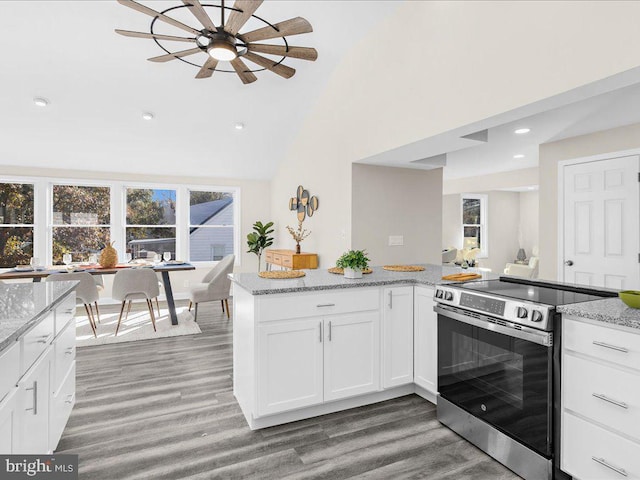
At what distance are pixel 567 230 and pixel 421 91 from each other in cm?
273

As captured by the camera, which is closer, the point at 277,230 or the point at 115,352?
the point at 115,352

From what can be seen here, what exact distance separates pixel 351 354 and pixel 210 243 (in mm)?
5002


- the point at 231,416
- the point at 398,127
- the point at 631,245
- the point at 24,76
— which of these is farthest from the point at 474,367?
the point at 24,76

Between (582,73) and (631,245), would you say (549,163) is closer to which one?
(631,245)

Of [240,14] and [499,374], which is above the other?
Result: [240,14]

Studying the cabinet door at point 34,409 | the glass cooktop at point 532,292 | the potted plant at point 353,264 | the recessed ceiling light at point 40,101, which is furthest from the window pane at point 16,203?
the glass cooktop at point 532,292

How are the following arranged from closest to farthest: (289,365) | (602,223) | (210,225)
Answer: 1. (289,365)
2. (602,223)
3. (210,225)

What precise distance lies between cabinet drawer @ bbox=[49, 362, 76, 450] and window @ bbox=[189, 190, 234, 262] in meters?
4.67

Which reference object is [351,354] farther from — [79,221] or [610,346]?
[79,221]

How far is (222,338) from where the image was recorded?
4312 millimetres

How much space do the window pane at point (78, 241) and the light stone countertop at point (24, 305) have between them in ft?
13.9

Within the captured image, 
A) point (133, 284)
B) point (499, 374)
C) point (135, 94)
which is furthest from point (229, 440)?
point (135, 94)

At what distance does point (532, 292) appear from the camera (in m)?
2.20

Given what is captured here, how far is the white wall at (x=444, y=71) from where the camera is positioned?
189cm
